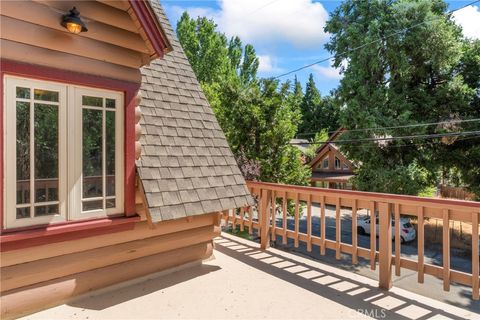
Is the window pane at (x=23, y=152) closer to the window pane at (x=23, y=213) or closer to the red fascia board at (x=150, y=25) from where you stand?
the window pane at (x=23, y=213)

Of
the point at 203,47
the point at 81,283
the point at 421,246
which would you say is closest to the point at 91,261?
the point at 81,283

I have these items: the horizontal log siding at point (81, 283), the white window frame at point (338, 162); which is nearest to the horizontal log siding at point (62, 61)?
the horizontal log siding at point (81, 283)

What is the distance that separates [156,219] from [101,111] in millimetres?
1198

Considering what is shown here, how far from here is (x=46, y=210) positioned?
2725mm

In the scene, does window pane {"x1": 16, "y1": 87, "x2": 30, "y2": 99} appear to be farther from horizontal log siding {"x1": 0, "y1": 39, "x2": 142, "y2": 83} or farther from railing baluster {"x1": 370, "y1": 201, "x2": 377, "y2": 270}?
railing baluster {"x1": 370, "y1": 201, "x2": 377, "y2": 270}

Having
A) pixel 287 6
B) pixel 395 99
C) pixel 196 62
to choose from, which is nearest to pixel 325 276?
pixel 287 6

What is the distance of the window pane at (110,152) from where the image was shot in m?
3.07

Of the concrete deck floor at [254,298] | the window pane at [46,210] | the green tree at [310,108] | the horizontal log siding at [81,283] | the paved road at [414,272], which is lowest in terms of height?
the paved road at [414,272]

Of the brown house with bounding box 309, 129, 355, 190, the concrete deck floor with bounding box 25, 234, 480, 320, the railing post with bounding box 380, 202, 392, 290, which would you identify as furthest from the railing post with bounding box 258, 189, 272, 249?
the brown house with bounding box 309, 129, 355, 190

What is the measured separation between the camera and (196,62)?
21594mm

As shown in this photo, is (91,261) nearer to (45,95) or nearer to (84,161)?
(84,161)

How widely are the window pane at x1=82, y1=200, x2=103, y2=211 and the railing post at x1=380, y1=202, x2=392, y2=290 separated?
2996mm

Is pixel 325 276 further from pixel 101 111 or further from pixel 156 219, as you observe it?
pixel 101 111

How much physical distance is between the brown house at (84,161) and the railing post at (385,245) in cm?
174
